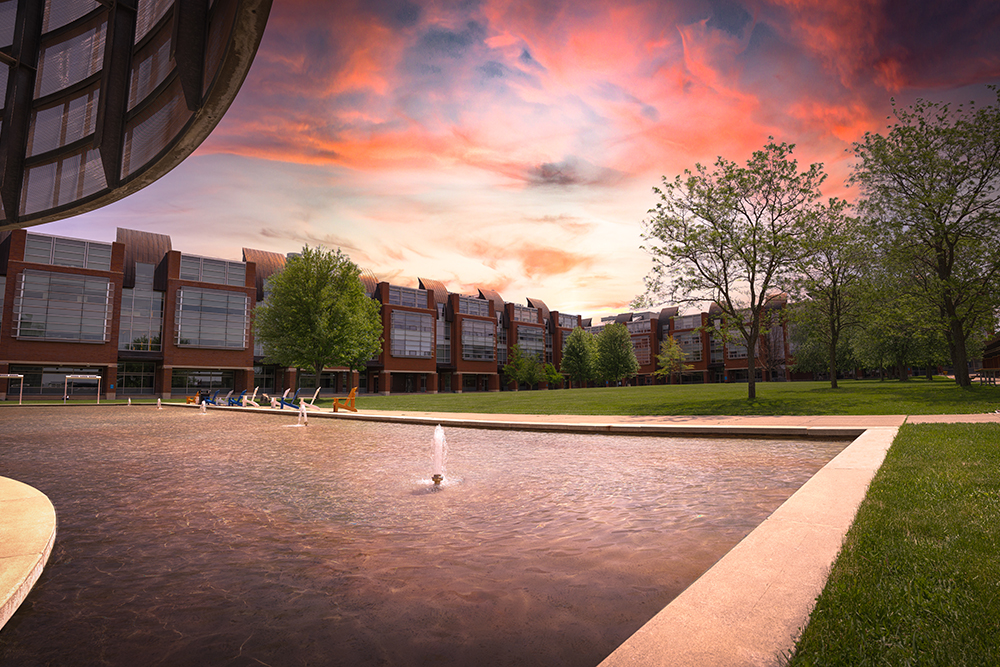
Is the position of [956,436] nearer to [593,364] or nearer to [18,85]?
[18,85]

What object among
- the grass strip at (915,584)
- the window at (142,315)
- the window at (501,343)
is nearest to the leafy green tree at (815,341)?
the grass strip at (915,584)

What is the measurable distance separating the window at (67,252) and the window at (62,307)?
4.21 ft

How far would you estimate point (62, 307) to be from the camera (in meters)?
51.6

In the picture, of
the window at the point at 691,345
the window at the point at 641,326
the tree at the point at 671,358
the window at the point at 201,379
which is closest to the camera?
the window at the point at 201,379

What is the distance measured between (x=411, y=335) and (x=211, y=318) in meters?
25.0

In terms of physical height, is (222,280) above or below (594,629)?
above

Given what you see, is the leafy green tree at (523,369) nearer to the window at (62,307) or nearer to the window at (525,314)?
the window at (525,314)

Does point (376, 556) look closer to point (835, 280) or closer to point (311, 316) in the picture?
point (835, 280)

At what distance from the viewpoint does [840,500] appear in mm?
4980

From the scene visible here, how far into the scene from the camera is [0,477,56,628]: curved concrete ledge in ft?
10.6

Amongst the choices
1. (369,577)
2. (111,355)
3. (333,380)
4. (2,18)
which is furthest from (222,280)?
(369,577)

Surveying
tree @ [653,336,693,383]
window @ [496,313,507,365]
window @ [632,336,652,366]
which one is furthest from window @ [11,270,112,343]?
window @ [632,336,652,366]

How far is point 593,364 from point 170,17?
7865 centimetres

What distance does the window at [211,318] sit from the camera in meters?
57.3
